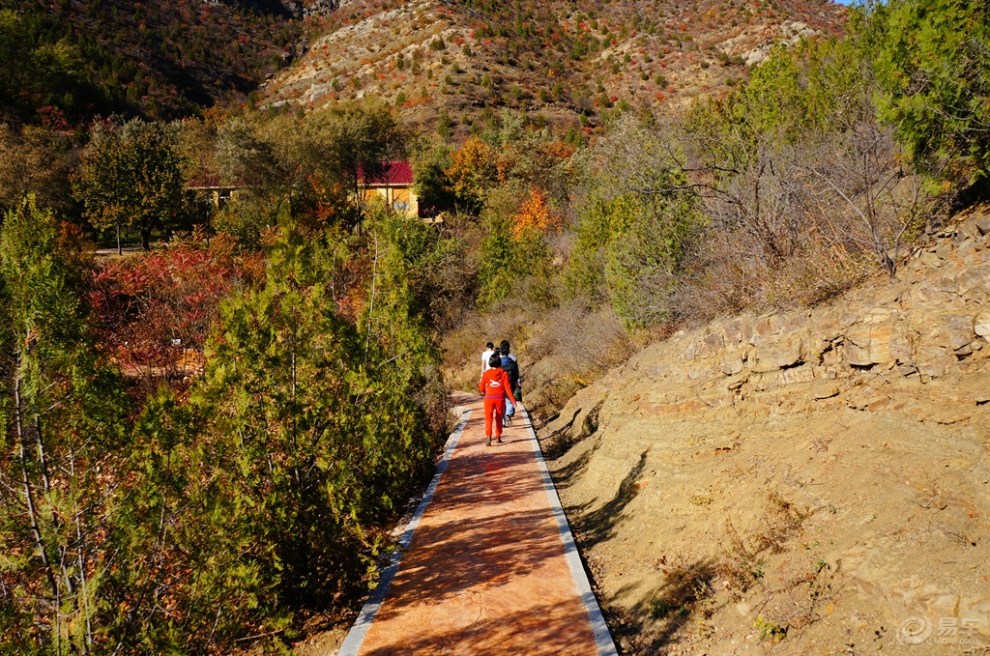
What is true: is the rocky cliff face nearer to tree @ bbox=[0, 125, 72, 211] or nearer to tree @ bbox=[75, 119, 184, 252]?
tree @ bbox=[0, 125, 72, 211]

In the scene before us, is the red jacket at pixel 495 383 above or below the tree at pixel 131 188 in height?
below

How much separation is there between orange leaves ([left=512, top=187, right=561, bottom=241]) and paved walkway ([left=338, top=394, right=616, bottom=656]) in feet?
70.5

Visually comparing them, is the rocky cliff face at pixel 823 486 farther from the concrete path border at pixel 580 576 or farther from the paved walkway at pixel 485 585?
the paved walkway at pixel 485 585

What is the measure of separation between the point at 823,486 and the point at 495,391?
5799 mm

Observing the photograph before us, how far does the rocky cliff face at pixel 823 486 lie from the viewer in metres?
3.56

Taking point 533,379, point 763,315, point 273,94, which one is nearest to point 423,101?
point 273,94

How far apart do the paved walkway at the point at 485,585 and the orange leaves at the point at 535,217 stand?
21475 millimetres

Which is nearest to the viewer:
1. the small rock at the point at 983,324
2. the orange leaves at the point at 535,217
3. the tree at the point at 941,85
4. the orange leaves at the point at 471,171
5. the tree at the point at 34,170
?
the small rock at the point at 983,324

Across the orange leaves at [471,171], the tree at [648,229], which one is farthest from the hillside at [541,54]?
the tree at [648,229]

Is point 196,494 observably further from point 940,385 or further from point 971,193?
point 971,193

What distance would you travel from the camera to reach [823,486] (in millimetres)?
4660

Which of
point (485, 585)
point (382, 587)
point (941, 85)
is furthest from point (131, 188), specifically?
point (941, 85)

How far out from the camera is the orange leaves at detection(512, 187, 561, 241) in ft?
96.9

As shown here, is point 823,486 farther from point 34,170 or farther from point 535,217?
point 34,170
